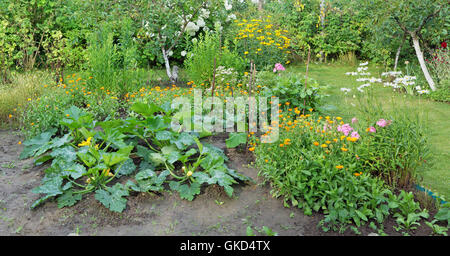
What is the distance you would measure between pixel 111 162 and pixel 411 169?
2716 mm

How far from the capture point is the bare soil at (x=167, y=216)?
3025mm

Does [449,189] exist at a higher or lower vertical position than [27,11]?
lower

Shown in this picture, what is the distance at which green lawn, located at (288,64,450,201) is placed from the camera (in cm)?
394

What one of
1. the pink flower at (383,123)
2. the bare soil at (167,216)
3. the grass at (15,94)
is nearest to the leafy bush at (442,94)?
the pink flower at (383,123)

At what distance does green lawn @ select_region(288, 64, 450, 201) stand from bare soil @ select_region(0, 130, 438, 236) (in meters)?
1.09

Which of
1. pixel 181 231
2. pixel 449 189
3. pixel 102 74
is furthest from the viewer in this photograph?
pixel 102 74

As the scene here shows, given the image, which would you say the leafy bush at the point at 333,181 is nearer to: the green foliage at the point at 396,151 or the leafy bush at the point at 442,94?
the green foliage at the point at 396,151

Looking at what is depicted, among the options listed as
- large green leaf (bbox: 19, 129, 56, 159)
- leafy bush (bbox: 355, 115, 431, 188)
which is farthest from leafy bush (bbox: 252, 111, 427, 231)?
large green leaf (bbox: 19, 129, 56, 159)

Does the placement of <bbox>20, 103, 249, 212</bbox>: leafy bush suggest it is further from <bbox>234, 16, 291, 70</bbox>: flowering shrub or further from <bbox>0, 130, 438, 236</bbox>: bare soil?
<bbox>234, 16, 291, 70</bbox>: flowering shrub

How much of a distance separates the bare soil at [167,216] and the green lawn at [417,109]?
1.09 meters

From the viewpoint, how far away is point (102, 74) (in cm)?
602

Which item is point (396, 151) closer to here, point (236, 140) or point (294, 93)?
point (236, 140)
